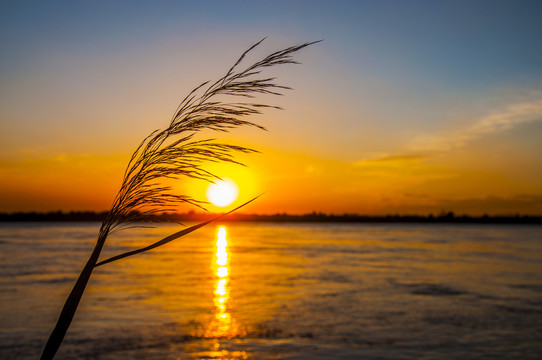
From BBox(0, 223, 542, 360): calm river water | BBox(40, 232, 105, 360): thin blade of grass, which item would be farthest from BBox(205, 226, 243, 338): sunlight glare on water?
BBox(40, 232, 105, 360): thin blade of grass

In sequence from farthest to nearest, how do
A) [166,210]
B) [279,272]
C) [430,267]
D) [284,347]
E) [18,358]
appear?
[430,267] < [279,272] < [284,347] < [18,358] < [166,210]

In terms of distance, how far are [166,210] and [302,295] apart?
1607 centimetres

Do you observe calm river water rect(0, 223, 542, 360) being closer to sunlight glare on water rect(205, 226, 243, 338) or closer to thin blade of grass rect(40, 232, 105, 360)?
sunlight glare on water rect(205, 226, 243, 338)

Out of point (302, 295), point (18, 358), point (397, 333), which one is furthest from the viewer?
point (302, 295)

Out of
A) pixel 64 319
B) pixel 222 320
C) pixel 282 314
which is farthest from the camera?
pixel 282 314

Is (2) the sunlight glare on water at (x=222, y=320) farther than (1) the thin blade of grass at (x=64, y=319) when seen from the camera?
Yes

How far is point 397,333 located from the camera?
37.9ft

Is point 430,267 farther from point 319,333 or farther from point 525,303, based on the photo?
point 319,333

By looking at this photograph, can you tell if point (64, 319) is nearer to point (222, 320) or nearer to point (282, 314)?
point (222, 320)

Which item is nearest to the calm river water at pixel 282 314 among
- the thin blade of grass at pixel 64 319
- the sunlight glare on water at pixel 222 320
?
the sunlight glare on water at pixel 222 320

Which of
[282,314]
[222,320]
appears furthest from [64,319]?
[282,314]

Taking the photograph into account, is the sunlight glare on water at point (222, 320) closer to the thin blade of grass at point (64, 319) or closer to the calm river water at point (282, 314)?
the calm river water at point (282, 314)

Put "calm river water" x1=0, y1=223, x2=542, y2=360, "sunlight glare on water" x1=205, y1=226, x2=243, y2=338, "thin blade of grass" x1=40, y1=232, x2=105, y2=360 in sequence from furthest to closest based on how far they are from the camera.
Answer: "sunlight glare on water" x1=205, y1=226, x2=243, y2=338
"calm river water" x1=0, y1=223, x2=542, y2=360
"thin blade of grass" x1=40, y1=232, x2=105, y2=360

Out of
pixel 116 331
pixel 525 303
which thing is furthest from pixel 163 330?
pixel 525 303
